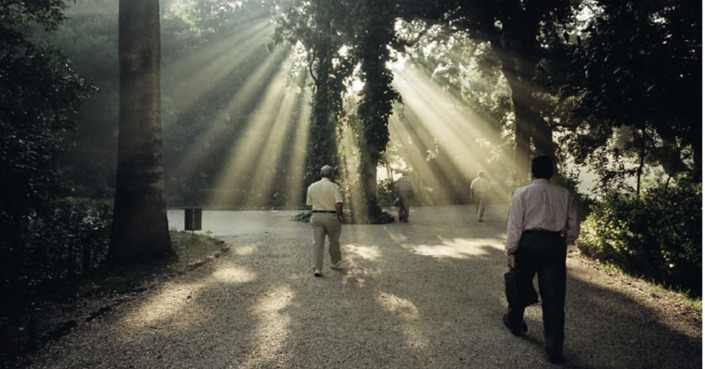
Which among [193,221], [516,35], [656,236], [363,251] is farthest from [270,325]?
[516,35]

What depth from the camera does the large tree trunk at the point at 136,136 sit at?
870cm

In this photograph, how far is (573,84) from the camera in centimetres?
632

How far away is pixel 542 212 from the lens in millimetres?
4504

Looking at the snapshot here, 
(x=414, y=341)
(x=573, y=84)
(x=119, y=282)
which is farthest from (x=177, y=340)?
(x=573, y=84)

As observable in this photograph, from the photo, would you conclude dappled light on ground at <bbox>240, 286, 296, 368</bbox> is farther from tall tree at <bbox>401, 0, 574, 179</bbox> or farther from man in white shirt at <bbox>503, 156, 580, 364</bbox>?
tall tree at <bbox>401, 0, 574, 179</bbox>

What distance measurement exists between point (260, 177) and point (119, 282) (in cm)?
2473

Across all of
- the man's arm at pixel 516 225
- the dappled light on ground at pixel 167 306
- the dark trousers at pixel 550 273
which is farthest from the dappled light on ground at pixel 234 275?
the dark trousers at pixel 550 273

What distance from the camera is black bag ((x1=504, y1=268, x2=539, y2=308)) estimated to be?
473 cm

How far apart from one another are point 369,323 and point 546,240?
2.20 metres

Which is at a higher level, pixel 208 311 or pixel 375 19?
pixel 375 19

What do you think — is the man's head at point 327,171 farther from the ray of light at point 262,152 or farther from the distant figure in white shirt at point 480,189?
the ray of light at point 262,152

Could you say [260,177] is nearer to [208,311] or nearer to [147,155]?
[147,155]

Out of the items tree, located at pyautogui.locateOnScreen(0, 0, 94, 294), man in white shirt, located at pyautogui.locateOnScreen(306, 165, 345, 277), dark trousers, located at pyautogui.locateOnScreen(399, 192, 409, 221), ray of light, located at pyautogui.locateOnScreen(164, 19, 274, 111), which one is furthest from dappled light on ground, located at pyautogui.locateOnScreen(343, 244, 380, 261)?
ray of light, located at pyautogui.locateOnScreen(164, 19, 274, 111)

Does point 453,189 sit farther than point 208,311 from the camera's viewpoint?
Yes
